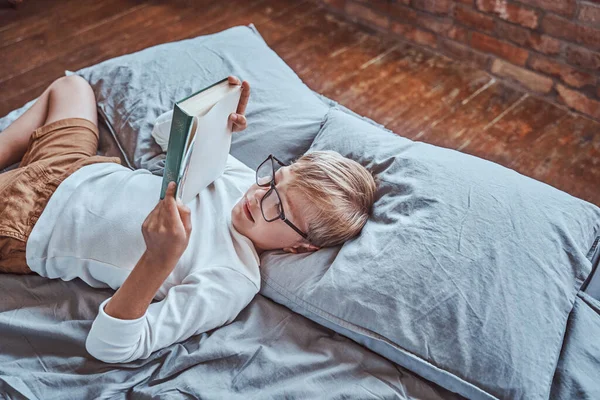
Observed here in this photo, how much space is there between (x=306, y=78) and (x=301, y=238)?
4.02 ft

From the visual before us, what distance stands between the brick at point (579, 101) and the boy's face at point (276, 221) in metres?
1.38

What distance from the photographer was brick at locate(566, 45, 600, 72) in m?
1.96

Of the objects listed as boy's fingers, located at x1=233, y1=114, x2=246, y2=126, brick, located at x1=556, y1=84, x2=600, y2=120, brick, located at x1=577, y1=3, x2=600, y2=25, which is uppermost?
boy's fingers, located at x1=233, y1=114, x2=246, y2=126

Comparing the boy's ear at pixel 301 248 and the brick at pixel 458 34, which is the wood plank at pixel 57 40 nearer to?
the brick at pixel 458 34

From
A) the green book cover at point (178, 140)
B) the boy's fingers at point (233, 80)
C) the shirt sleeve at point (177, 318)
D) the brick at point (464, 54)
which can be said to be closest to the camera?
the green book cover at point (178, 140)

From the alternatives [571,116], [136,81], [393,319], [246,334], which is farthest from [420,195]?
[571,116]

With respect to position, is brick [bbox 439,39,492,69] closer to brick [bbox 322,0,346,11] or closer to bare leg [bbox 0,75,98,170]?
brick [bbox 322,0,346,11]

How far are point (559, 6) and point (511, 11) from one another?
18 cm

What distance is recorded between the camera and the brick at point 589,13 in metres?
1.90

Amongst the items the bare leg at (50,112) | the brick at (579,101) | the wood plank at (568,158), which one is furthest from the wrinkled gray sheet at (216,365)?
the brick at (579,101)

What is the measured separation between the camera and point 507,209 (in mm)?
1126

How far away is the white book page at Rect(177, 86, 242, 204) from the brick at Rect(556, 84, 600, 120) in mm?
1433

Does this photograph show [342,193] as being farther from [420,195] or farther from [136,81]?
[136,81]

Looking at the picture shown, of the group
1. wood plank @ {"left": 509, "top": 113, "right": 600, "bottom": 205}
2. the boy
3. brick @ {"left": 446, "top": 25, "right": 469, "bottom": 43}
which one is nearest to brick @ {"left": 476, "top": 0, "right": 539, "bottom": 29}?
brick @ {"left": 446, "top": 25, "right": 469, "bottom": 43}
